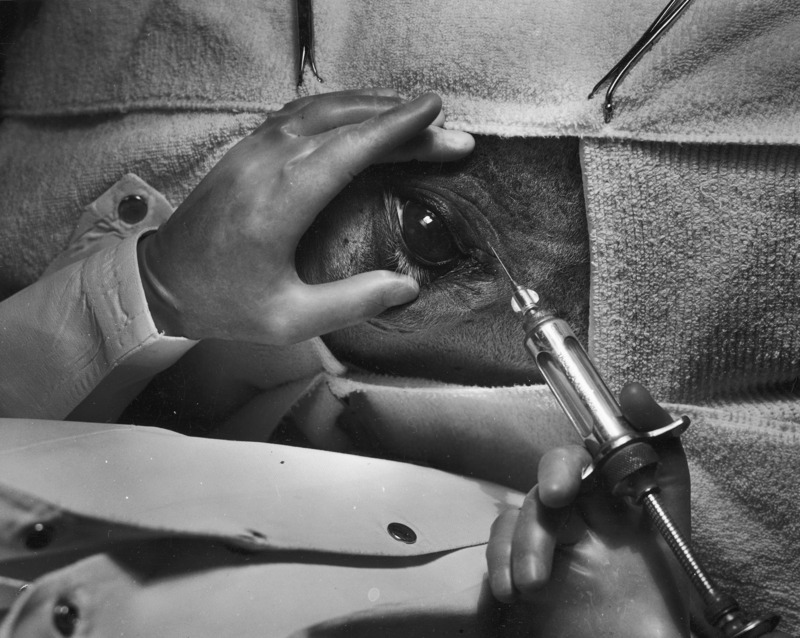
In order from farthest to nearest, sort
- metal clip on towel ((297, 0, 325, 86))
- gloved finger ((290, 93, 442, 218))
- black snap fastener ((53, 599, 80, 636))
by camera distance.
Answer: metal clip on towel ((297, 0, 325, 86)) → gloved finger ((290, 93, 442, 218)) → black snap fastener ((53, 599, 80, 636))

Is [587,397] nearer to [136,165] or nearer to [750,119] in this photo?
[750,119]

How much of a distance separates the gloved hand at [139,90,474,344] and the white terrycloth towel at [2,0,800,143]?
65 millimetres

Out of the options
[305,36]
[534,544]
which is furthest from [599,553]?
[305,36]

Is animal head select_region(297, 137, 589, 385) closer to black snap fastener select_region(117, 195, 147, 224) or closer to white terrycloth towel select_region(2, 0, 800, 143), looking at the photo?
white terrycloth towel select_region(2, 0, 800, 143)

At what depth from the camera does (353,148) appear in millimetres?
601

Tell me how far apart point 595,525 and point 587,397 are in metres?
0.10

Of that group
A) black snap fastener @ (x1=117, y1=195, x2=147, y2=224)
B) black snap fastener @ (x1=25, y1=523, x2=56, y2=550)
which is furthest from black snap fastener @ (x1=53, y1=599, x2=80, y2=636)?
black snap fastener @ (x1=117, y1=195, x2=147, y2=224)

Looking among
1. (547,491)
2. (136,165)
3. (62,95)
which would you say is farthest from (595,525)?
(62,95)

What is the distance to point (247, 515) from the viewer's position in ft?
1.75

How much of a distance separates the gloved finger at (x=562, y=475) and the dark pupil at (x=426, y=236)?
21cm

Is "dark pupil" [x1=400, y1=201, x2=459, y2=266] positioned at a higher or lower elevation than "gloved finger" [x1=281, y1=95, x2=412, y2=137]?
lower

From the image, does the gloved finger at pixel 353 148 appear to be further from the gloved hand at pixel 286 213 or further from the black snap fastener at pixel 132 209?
the black snap fastener at pixel 132 209

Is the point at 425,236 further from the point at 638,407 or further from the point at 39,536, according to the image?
the point at 39,536

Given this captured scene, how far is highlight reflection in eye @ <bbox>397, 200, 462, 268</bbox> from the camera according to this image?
673 millimetres
